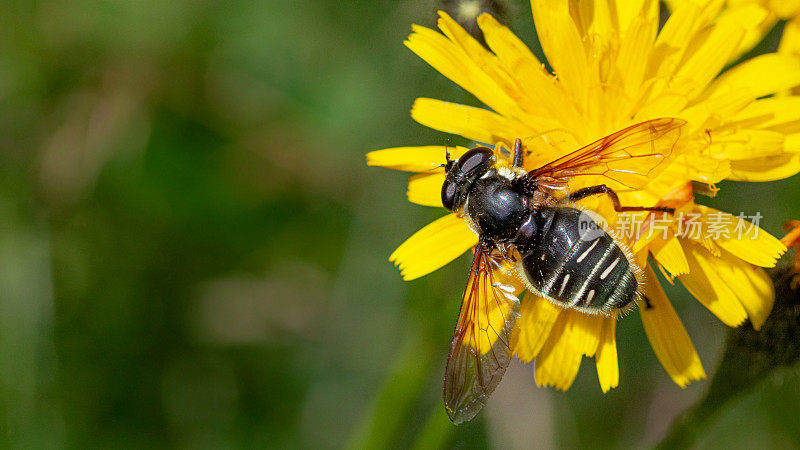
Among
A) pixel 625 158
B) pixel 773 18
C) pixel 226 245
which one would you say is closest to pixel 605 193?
pixel 625 158

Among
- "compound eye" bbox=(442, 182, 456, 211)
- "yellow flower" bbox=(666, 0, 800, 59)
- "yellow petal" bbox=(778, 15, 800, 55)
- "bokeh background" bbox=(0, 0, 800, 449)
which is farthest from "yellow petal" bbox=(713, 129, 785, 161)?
"bokeh background" bbox=(0, 0, 800, 449)

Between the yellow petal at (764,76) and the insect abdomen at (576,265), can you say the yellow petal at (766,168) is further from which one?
the insect abdomen at (576,265)

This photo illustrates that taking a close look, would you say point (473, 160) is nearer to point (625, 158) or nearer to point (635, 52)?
point (625, 158)

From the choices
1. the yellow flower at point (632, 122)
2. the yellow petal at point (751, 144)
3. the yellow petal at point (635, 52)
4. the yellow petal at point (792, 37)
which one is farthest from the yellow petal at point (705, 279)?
the yellow petal at point (792, 37)

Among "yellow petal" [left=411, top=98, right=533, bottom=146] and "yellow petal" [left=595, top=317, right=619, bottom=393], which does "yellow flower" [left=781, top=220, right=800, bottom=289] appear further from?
"yellow petal" [left=411, top=98, right=533, bottom=146]

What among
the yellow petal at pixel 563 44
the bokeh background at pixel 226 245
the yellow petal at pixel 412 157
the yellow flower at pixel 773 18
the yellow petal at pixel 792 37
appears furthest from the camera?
the bokeh background at pixel 226 245
